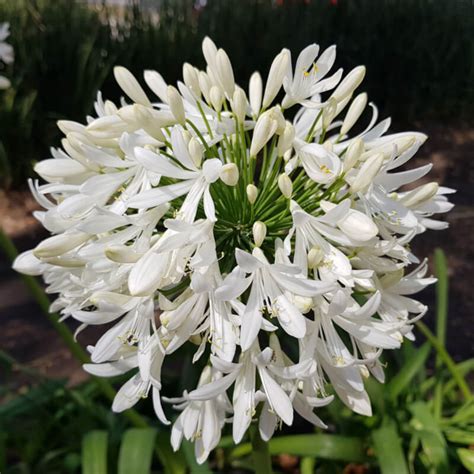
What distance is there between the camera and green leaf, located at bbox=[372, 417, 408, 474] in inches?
69.5

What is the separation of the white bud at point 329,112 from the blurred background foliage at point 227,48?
15.4ft

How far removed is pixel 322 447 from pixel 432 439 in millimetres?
373

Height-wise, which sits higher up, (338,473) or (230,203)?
(230,203)

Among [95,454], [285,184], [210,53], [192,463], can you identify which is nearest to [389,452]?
[192,463]

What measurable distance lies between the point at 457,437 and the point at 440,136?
186 inches

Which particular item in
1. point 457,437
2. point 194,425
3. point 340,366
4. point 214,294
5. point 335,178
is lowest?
point 457,437

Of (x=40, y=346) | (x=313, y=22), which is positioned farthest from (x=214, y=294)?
(x=313, y=22)

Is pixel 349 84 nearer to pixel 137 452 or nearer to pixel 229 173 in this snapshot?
pixel 229 173

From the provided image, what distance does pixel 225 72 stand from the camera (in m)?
1.27

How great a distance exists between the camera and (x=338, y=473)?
2158mm

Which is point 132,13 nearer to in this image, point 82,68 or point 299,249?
point 82,68

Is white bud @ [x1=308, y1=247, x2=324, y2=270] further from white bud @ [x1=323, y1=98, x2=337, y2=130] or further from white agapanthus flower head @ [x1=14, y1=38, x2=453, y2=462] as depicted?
white bud @ [x1=323, y1=98, x2=337, y2=130]

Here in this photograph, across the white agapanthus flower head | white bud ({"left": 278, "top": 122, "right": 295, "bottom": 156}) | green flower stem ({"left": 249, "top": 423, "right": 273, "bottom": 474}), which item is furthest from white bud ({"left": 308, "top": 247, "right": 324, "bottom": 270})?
green flower stem ({"left": 249, "top": 423, "right": 273, "bottom": 474})

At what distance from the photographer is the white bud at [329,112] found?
1.25 meters
